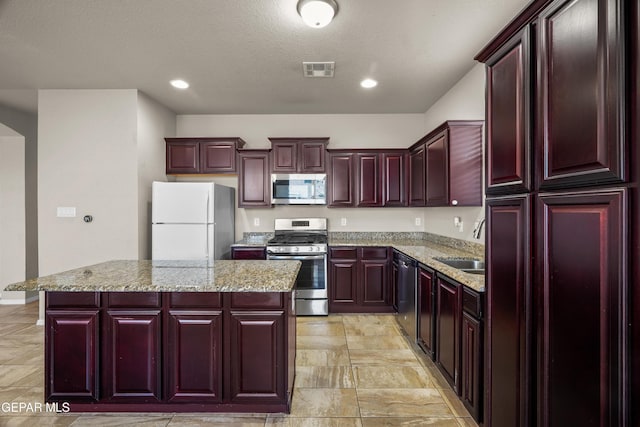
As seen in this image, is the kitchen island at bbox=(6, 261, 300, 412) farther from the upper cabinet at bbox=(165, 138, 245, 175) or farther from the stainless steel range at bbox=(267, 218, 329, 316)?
the upper cabinet at bbox=(165, 138, 245, 175)

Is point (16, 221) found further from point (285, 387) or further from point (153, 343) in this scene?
point (285, 387)

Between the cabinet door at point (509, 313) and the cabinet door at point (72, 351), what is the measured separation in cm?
228

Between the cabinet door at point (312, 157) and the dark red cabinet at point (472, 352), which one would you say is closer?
the dark red cabinet at point (472, 352)

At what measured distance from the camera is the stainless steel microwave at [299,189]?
433 cm

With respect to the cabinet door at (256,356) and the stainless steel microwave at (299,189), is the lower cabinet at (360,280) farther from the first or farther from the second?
the cabinet door at (256,356)

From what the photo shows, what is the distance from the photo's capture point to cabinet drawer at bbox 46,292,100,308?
1.97 m

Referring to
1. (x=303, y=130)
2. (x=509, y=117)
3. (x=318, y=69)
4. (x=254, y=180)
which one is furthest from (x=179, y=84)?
(x=509, y=117)

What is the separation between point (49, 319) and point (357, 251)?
9.91 feet

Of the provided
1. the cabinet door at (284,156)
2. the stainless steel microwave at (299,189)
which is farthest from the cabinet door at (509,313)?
the cabinet door at (284,156)

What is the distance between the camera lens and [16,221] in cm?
457

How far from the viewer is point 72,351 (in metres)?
1.96

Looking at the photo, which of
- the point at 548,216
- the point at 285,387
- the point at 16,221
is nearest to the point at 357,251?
the point at 285,387

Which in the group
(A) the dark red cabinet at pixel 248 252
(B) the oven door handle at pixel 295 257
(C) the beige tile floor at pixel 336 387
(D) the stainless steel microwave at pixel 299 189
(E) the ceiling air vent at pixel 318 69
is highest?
(E) the ceiling air vent at pixel 318 69

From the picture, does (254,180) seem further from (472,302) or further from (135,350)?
(472,302)
